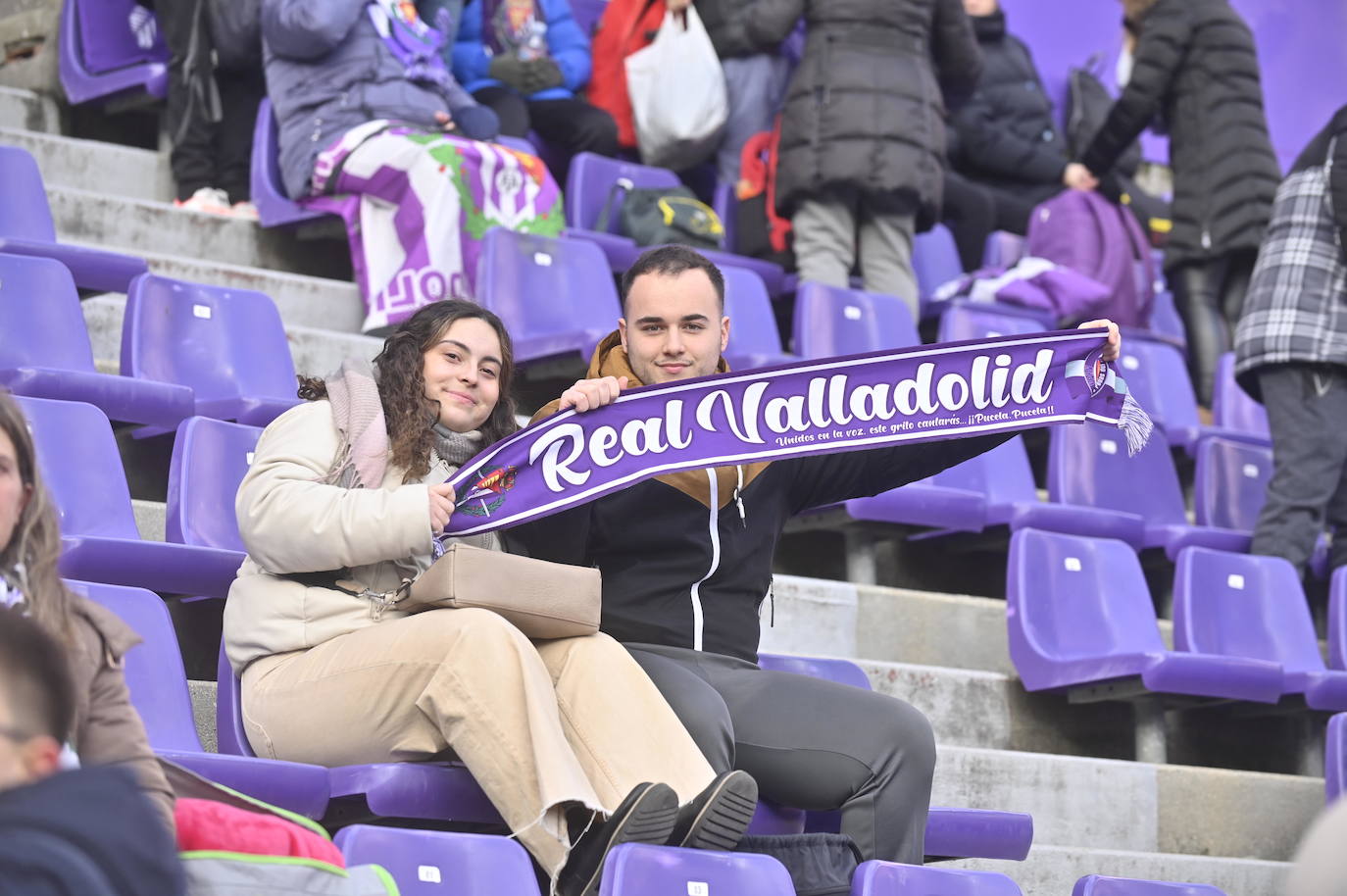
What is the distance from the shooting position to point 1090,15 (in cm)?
887

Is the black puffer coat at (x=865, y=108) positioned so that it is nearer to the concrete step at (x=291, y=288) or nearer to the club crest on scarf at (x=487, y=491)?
the concrete step at (x=291, y=288)

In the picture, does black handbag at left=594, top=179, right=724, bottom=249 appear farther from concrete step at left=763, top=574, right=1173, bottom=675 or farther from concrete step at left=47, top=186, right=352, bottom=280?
concrete step at left=763, top=574, right=1173, bottom=675

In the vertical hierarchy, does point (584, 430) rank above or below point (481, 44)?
below

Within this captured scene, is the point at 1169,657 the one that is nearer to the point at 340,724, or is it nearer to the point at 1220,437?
the point at 1220,437

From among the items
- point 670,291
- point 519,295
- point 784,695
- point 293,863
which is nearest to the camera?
point 293,863

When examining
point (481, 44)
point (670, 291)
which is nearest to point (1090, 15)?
point (481, 44)

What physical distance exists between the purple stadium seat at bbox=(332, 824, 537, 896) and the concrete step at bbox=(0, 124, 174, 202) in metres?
3.38

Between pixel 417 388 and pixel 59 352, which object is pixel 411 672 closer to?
pixel 417 388

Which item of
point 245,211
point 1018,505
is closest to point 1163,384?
point 1018,505

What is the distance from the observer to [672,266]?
11.3 ft

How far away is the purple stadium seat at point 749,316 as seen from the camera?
5293 millimetres

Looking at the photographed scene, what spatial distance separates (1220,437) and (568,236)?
1995mm

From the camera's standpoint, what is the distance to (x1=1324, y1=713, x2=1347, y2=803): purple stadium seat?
411cm

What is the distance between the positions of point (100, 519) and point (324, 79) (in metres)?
2.27
